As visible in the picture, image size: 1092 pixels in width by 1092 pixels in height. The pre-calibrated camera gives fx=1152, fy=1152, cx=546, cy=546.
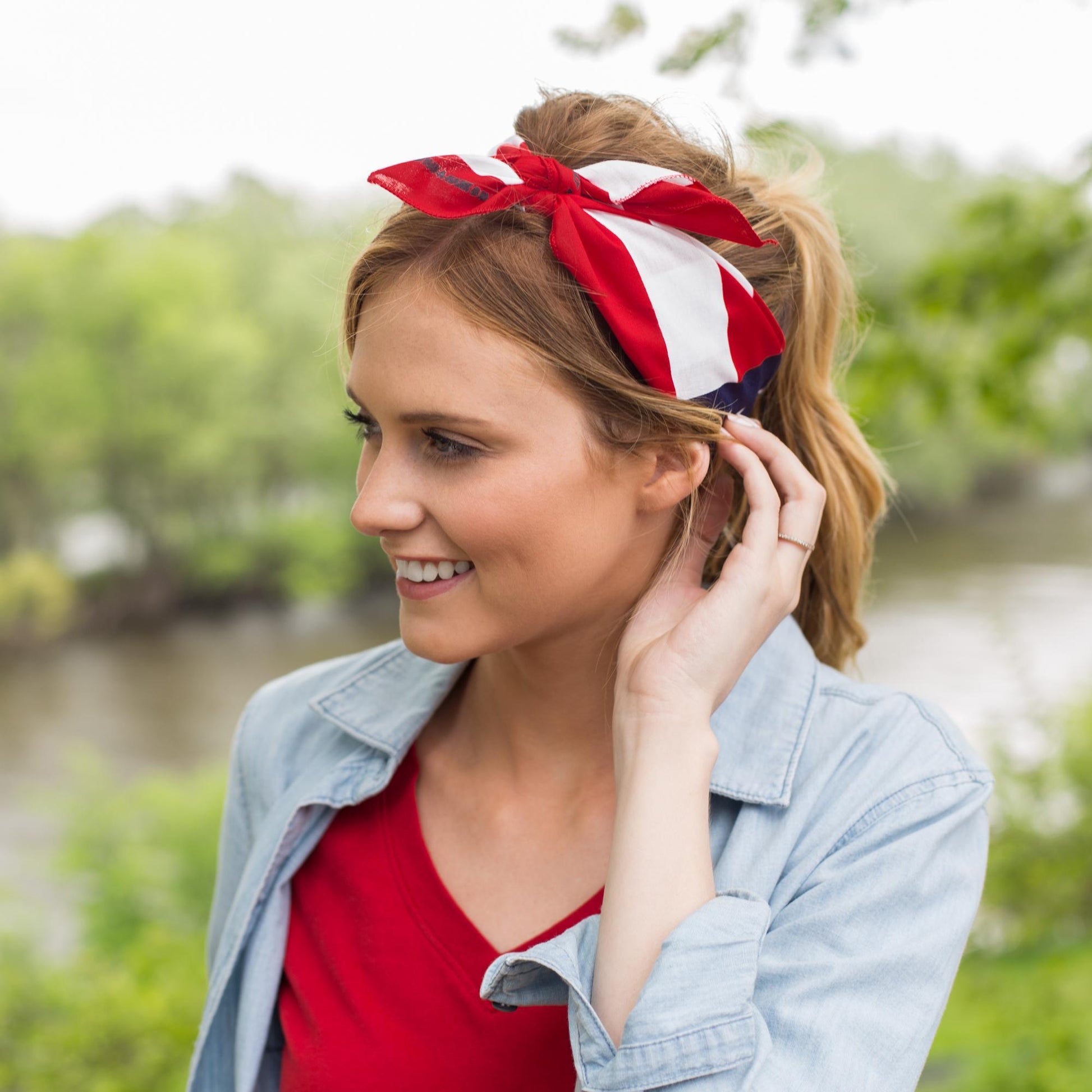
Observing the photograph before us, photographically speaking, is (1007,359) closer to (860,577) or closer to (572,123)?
(860,577)

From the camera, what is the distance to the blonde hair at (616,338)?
142 centimetres

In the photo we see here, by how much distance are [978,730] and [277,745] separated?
7.72 m

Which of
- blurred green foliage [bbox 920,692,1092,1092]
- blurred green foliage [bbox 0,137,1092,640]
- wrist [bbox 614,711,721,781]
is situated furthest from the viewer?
blurred green foliage [bbox 0,137,1092,640]

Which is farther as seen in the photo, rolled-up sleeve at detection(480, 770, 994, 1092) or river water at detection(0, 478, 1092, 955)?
river water at detection(0, 478, 1092, 955)

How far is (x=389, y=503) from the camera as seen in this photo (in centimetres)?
144

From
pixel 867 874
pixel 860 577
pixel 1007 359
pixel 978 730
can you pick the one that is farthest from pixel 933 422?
pixel 978 730

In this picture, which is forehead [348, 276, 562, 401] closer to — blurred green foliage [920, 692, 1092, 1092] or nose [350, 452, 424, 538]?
nose [350, 452, 424, 538]

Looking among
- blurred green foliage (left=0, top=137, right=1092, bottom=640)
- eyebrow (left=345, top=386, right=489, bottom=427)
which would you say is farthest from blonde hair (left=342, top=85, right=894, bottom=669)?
blurred green foliage (left=0, top=137, right=1092, bottom=640)

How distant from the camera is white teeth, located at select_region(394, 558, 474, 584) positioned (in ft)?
4.84

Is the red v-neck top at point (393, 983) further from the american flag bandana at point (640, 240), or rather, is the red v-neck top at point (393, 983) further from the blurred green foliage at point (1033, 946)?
the blurred green foliage at point (1033, 946)

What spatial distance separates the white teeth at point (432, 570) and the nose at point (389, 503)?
53 millimetres

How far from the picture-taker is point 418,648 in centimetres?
149

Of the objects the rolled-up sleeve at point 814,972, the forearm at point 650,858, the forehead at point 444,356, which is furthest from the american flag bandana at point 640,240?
the rolled-up sleeve at point 814,972

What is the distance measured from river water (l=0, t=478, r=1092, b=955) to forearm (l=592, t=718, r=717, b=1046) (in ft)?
26.7
